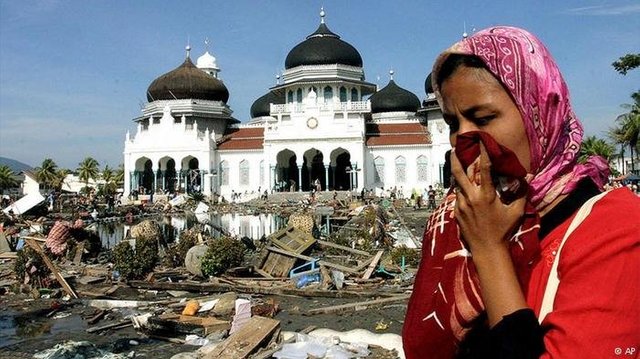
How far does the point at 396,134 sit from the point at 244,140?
12.4 meters

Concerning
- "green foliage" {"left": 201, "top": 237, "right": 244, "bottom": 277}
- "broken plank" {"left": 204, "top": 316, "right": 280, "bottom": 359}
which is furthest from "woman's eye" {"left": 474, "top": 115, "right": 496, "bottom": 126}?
"green foliage" {"left": 201, "top": 237, "right": 244, "bottom": 277}

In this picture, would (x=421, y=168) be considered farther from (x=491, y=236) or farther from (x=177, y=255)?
(x=491, y=236)

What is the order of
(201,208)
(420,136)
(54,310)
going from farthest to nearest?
(420,136)
(201,208)
(54,310)

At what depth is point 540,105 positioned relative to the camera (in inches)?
51.5

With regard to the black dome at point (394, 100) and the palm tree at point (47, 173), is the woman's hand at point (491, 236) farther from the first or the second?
the palm tree at point (47, 173)

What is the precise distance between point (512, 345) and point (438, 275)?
A: 274mm

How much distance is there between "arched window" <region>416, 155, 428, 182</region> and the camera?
42.0 meters

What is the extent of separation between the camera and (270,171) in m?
43.4

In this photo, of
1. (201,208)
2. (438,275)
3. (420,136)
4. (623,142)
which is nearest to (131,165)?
A: (201,208)

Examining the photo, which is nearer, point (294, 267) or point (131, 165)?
point (294, 267)

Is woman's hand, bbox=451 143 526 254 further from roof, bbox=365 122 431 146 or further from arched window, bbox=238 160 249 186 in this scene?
arched window, bbox=238 160 249 186

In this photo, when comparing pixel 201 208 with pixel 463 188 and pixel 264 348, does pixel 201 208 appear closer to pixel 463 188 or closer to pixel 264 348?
pixel 264 348

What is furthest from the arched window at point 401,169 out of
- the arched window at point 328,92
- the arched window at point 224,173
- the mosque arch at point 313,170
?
the arched window at point 224,173

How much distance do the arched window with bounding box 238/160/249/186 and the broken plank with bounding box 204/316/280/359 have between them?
38384 mm
